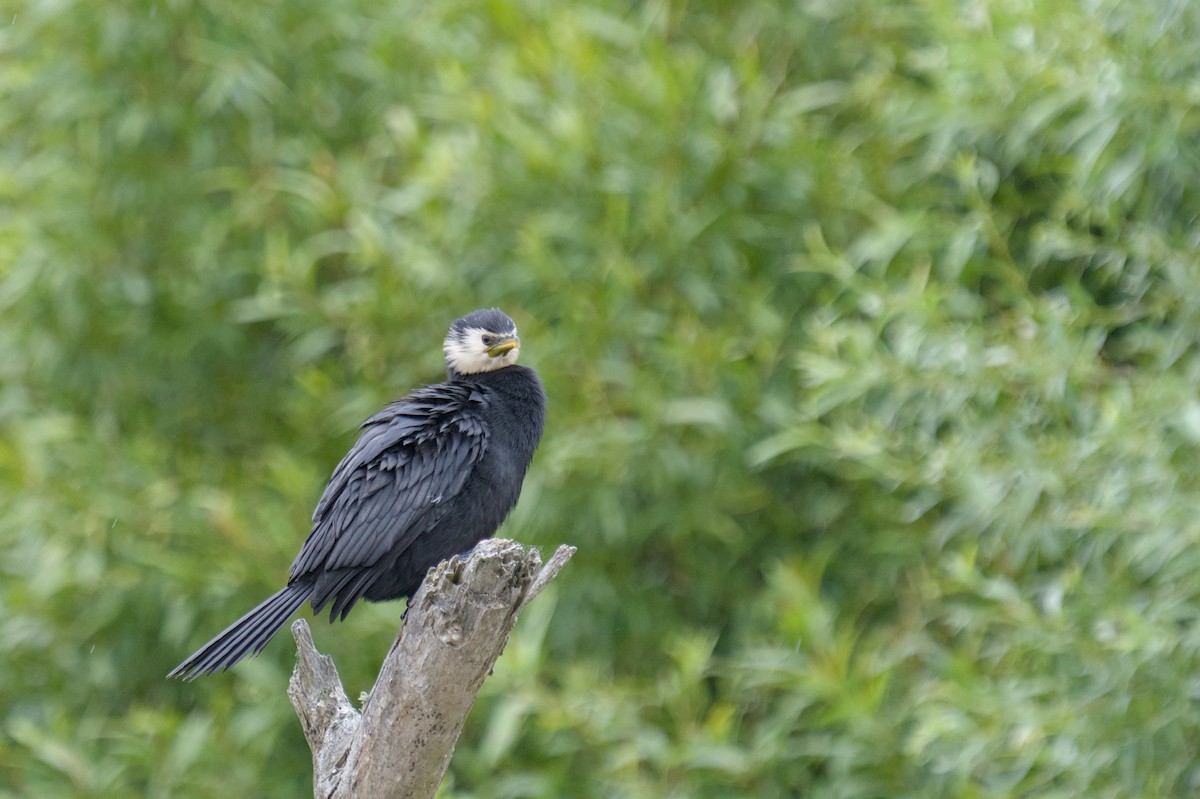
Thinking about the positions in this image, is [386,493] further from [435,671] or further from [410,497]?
[435,671]

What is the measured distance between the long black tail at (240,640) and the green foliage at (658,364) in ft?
4.00

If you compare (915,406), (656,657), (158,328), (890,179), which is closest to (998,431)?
(915,406)

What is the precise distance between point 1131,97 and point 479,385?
187cm

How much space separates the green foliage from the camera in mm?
3529

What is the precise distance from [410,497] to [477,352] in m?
0.52

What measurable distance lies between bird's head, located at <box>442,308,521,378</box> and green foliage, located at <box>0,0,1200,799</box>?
937 millimetres

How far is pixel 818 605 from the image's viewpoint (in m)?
3.91

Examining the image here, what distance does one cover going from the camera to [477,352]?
327cm

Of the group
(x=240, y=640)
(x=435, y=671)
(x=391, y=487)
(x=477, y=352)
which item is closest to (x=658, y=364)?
(x=477, y=352)

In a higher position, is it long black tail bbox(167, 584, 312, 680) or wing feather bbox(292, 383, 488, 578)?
wing feather bbox(292, 383, 488, 578)

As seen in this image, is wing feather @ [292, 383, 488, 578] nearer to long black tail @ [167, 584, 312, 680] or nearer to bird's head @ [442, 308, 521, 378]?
long black tail @ [167, 584, 312, 680]

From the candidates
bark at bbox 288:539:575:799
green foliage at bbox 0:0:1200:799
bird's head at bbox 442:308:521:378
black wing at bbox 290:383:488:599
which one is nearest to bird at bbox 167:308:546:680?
black wing at bbox 290:383:488:599

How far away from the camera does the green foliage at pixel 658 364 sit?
3.53 m

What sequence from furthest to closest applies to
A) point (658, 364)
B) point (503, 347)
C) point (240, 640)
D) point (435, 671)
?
point (658, 364), point (503, 347), point (240, 640), point (435, 671)
